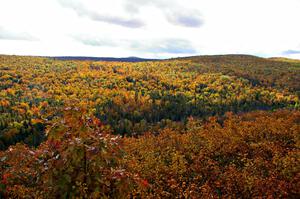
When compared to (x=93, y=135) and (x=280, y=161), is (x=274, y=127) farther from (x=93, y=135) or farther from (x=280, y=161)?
(x=93, y=135)

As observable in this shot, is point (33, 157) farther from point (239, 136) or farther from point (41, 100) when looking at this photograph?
point (41, 100)

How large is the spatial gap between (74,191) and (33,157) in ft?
5.39

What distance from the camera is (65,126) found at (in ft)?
24.2

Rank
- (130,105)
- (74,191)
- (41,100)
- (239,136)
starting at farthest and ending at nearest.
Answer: (41,100) → (130,105) → (239,136) → (74,191)

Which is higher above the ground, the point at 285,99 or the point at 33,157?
the point at 33,157

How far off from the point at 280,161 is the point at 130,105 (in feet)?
461

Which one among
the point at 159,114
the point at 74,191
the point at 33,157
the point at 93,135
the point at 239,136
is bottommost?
the point at 159,114

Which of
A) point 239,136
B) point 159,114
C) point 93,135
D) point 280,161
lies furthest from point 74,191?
point 159,114

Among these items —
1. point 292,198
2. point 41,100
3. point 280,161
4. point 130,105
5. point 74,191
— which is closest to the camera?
point 74,191

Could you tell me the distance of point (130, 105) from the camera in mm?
158250

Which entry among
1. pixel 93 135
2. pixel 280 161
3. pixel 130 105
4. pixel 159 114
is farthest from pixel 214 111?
pixel 93 135

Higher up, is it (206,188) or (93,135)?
(93,135)

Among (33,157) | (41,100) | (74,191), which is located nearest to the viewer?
A: (74,191)

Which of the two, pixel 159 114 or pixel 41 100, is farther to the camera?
pixel 41 100
